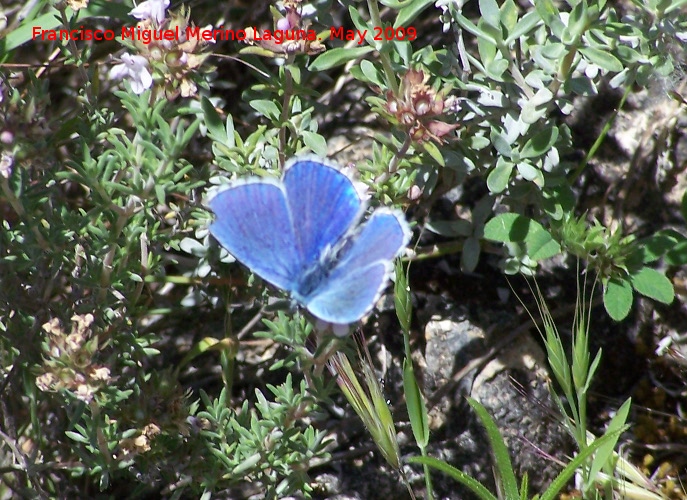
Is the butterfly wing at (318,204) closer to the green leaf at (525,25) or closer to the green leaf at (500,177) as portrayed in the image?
the green leaf at (500,177)

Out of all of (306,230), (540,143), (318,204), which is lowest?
(540,143)

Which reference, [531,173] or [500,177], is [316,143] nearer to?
[500,177]

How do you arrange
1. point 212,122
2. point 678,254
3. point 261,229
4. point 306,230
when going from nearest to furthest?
point 261,229 < point 306,230 < point 678,254 < point 212,122

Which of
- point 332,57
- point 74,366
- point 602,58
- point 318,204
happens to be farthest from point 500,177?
point 74,366

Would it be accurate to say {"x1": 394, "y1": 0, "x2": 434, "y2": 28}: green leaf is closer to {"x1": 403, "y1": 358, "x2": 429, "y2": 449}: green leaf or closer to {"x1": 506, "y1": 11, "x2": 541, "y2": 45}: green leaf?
{"x1": 506, "y1": 11, "x2": 541, "y2": 45}: green leaf

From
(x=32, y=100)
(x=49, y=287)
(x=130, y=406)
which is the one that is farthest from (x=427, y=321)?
(x=32, y=100)

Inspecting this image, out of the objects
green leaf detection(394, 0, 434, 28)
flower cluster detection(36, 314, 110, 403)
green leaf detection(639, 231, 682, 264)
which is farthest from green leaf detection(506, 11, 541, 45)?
flower cluster detection(36, 314, 110, 403)
